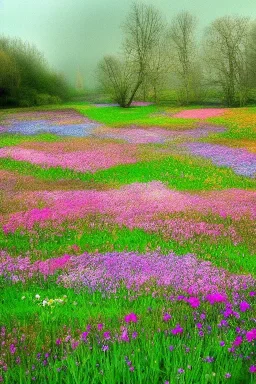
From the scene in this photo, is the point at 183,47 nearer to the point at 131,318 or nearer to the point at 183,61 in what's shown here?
the point at 183,61

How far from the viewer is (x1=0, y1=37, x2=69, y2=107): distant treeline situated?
46781 millimetres

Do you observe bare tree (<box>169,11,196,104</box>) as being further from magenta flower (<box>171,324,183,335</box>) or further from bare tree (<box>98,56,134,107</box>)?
magenta flower (<box>171,324,183,335</box>)

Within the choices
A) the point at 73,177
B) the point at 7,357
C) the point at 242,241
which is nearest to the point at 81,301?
the point at 7,357

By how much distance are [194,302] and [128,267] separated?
1932 millimetres

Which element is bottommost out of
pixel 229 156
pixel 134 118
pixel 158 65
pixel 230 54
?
pixel 229 156

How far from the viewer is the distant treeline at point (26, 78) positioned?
4678cm

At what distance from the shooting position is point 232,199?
11.6m

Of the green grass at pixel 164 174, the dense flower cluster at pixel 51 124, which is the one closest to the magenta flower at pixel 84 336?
the green grass at pixel 164 174

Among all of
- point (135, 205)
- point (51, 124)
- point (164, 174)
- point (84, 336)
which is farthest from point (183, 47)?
point (84, 336)

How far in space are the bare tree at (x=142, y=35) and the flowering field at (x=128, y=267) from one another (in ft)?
104

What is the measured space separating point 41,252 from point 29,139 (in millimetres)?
17690

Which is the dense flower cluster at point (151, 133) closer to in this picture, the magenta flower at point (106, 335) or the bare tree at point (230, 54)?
the magenta flower at point (106, 335)

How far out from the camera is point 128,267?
6.91 m

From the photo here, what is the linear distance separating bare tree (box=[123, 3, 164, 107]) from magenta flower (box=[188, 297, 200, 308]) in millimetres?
44608
